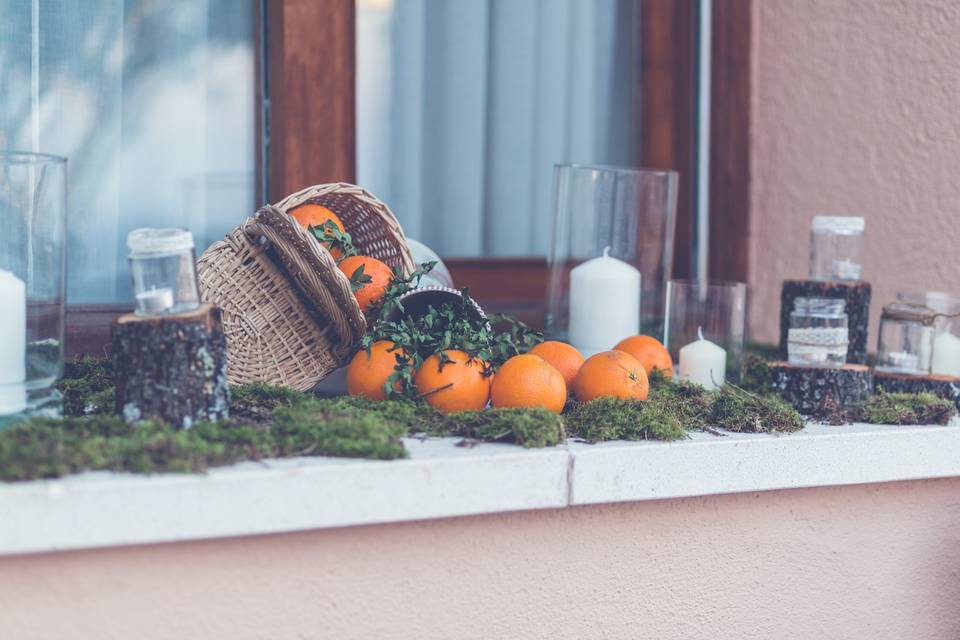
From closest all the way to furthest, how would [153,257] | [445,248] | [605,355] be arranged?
1. [153,257]
2. [605,355]
3. [445,248]

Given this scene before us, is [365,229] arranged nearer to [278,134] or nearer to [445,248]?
[278,134]

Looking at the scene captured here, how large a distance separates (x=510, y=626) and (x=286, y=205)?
26.9 inches

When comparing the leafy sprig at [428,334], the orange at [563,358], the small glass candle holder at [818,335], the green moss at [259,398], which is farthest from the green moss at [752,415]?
the green moss at [259,398]

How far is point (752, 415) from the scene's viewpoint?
4.65 ft

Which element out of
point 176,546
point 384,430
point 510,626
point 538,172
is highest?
point 538,172

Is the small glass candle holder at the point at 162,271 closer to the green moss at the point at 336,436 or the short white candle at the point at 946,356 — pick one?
the green moss at the point at 336,436

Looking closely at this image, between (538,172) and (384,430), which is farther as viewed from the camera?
(538,172)

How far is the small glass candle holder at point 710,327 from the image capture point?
162 centimetres

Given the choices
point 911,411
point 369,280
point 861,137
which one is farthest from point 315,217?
point 861,137

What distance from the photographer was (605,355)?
144cm

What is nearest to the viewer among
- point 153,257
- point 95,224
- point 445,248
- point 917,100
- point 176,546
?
point 176,546

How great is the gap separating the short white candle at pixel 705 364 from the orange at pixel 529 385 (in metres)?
0.35

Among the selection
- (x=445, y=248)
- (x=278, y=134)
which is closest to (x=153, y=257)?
(x=278, y=134)

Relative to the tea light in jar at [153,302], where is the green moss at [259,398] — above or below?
below
